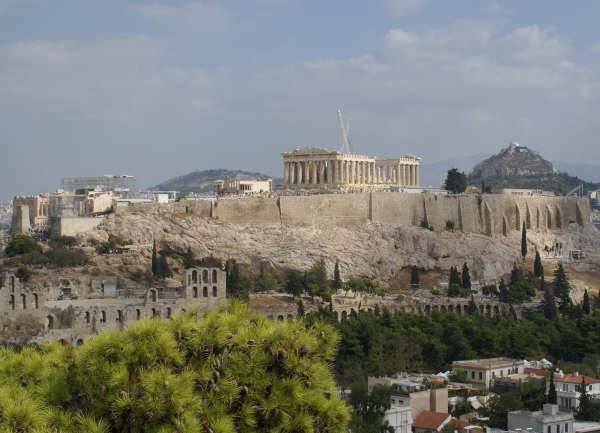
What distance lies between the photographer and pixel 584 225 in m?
115

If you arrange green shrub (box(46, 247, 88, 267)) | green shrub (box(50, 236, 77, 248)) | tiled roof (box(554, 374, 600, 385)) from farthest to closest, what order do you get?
green shrub (box(50, 236, 77, 248)) → green shrub (box(46, 247, 88, 267)) → tiled roof (box(554, 374, 600, 385))

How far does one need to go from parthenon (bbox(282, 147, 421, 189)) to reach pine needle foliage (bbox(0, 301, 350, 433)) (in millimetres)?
80763

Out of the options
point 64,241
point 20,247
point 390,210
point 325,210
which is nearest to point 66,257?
point 20,247

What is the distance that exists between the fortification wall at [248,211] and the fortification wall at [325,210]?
0.88 metres

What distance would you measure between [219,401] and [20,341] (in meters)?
35.4

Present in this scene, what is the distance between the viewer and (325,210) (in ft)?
301

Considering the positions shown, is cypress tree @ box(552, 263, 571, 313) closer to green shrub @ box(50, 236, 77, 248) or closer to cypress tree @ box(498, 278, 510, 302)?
cypress tree @ box(498, 278, 510, 302)

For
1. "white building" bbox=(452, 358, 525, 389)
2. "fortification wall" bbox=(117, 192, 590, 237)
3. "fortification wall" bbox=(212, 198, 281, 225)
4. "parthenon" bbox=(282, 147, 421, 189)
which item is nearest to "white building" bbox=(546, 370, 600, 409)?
"white building" bbox=(452, 358, 525, 389)

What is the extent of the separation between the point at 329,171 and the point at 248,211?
46.1 feet

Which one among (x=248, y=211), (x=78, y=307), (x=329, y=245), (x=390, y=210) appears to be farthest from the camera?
(x=390, y=210)

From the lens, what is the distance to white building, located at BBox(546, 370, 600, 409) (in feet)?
160

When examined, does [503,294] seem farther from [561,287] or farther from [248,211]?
[248,211]

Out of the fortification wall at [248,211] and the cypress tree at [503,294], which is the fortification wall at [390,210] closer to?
the fortification wall at [248,211]

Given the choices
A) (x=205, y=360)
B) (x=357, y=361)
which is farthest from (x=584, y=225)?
(x=205, y=360)
